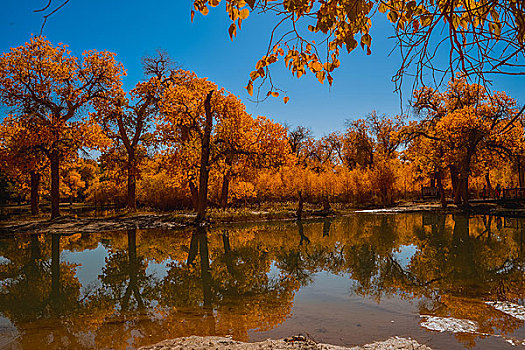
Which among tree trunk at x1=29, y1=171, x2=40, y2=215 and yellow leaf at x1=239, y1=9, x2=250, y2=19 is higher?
yellow leaf at x1=239, y1=9, x2=250, y2=19

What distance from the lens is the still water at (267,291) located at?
3.91 meters

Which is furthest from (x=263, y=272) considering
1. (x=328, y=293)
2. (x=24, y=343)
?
(x=24, y=343)

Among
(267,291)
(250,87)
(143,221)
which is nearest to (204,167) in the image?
(143,221)

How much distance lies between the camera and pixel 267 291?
5.77 m

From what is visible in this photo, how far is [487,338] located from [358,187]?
2623cm

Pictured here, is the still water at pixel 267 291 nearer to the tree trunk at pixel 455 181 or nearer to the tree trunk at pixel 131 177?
the tree trunk at pixel 131 177

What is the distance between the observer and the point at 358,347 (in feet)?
10.9

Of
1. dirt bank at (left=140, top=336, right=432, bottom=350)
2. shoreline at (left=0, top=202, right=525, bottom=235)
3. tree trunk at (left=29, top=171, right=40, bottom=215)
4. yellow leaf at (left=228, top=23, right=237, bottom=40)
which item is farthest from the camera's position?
tree trunk at (left=29, top=171, right=40, bottom=215)

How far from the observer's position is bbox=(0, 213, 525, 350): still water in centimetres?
391

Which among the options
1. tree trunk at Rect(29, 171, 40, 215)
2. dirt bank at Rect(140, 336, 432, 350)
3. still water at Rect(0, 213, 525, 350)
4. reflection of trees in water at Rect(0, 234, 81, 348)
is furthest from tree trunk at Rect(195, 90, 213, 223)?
dirt bank at Rect(140, 336, 432, 350)

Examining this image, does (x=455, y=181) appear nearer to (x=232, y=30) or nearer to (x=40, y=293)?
(x=40, y=293)

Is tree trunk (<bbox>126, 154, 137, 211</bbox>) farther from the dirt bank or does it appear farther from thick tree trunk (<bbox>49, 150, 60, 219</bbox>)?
the dirt bank

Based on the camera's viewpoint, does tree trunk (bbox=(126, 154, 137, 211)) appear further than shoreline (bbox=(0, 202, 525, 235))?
Yes

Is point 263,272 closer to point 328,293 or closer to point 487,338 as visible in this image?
point 328,293
